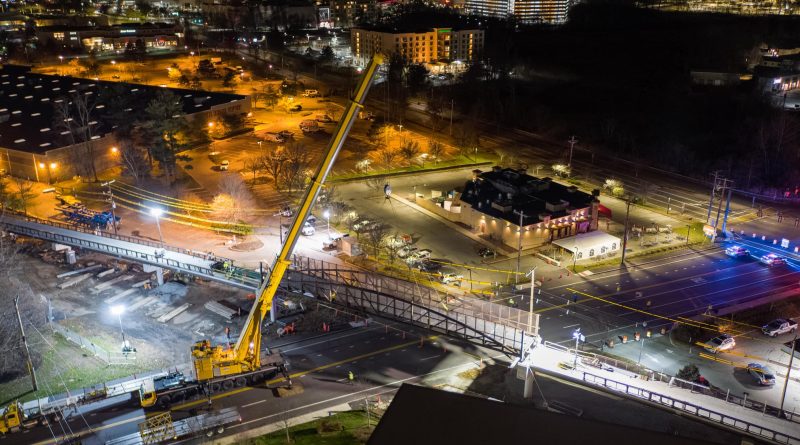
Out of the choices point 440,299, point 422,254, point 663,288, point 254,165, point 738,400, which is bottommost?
point 663,288

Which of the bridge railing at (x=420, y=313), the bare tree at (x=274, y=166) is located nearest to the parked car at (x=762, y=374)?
the bridge railing at (x=420, y=313)

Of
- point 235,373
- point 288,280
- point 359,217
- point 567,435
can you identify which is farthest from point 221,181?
point 567,435

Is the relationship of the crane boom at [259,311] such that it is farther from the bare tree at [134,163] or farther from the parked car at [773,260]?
the parked car at [773,260]

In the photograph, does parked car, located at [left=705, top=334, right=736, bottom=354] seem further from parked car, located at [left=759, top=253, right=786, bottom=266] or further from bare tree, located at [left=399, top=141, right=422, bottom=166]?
bare tree, located at [left=399, top=141, right=422, bottom=166]

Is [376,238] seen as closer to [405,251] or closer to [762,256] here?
[405,251]

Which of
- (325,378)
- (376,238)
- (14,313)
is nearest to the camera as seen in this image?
(325,378)

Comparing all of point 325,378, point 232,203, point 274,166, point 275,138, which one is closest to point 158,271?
point 232,203
